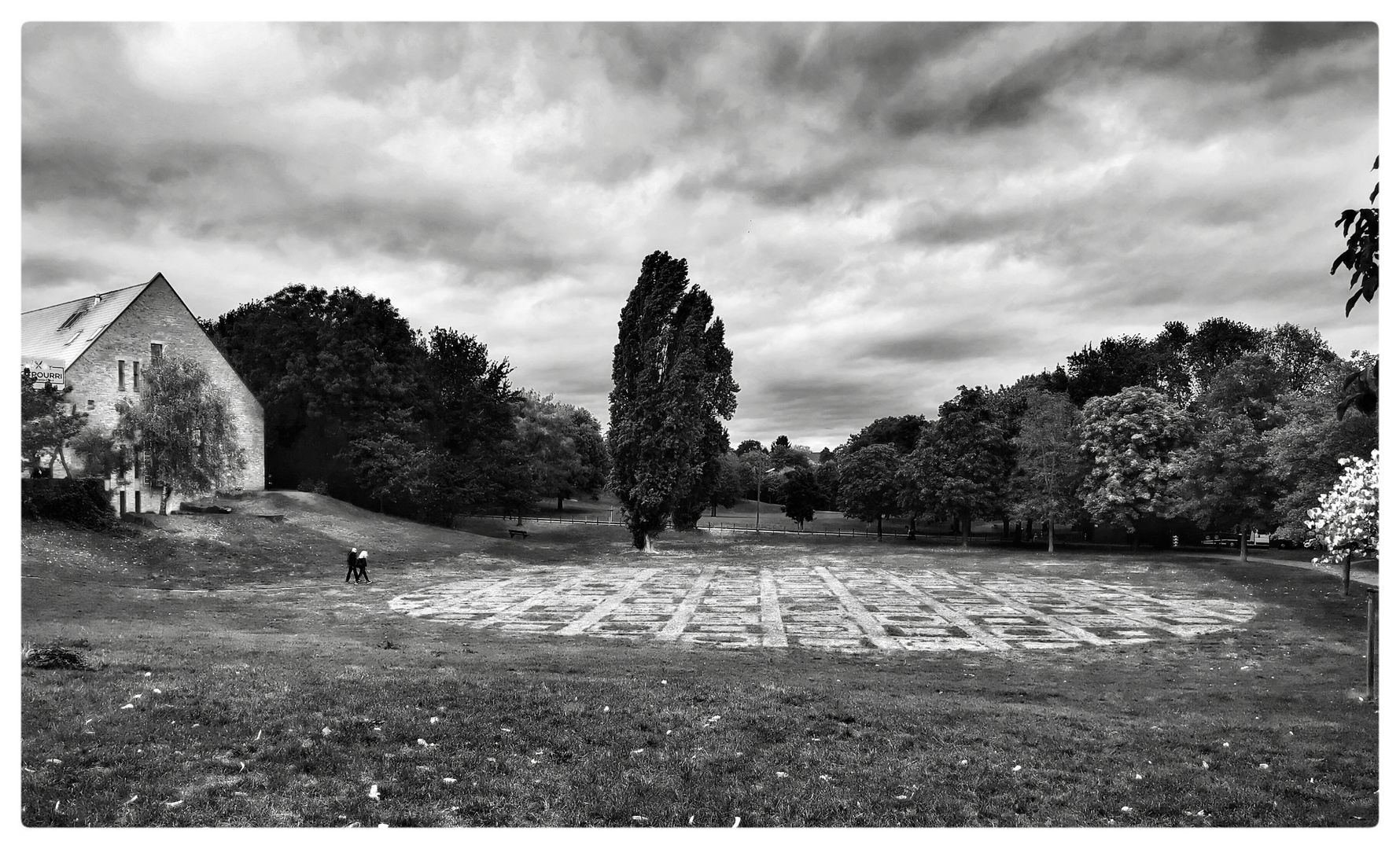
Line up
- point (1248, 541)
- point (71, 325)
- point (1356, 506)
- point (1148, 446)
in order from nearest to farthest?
1. point (1356, 506)
2. point (71, 325)
3. point (1148, 446)
4. point (1248, 541)

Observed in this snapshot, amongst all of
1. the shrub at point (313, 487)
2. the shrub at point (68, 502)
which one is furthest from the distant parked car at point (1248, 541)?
the shrub at point (68, 502)

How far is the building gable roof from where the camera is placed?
32.1 m

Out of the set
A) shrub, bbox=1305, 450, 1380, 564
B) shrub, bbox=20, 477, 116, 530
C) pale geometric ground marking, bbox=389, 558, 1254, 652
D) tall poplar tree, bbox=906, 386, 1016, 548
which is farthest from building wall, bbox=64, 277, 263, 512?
tall poplar tree, bbox=906, 386, 1016, 548

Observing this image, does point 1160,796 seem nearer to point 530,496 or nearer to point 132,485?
point 132,485

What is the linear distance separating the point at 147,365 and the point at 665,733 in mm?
38740

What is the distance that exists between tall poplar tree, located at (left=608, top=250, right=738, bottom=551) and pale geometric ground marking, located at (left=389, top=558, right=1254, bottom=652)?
11.3 m

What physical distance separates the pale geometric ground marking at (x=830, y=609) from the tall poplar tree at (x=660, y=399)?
11335mm

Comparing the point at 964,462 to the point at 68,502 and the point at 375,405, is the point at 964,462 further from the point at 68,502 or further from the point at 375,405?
the point at 68,502

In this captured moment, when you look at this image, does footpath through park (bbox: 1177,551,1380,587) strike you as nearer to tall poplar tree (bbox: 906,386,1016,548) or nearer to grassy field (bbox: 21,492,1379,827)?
tall poplar tree (bbox: 906,386,1016,548)

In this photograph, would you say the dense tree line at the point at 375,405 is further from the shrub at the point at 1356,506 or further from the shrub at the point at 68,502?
the shrub at the point at 1356,506

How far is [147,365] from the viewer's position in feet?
117

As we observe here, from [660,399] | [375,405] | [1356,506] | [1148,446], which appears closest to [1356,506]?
[1356,506]

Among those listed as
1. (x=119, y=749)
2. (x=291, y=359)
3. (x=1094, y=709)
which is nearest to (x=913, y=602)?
(x=1094, y=709)
